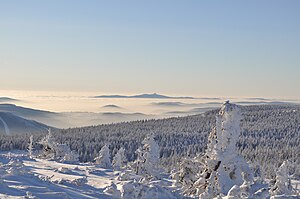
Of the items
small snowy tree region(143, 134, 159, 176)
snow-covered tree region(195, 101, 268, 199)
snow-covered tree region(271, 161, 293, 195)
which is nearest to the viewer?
snow-covered tree region(271, 161, 293, 195)

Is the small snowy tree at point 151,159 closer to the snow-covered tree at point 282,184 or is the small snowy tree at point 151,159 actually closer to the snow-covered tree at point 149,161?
the snow-covered tree at point 149,161

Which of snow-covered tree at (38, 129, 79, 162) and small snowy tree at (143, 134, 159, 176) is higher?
small snowy tree at (143, 134, 159, 176)

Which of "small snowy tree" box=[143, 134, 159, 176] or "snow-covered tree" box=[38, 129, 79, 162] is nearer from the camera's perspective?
"small snowy tree" box=[143, 134, 159, 176]

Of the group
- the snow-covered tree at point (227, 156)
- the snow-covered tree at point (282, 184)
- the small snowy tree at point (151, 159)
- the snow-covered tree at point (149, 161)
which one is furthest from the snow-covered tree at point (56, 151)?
the snow-covered tree at point (282, 184)

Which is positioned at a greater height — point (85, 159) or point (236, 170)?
A: point (236, 170)

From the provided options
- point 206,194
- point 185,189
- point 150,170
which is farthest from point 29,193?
point 150,170

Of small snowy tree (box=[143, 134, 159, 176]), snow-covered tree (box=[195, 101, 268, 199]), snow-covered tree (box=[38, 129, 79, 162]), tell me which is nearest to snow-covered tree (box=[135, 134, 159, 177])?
small snowy tree (box=[143, 134, 159, 176])

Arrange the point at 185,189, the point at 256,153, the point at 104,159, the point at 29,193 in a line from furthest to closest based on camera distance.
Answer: the point at 256,153, the point at 104,159, the point at 185,189, the point at 29,193

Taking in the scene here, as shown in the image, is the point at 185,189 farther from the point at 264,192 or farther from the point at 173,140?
the point at 173,140

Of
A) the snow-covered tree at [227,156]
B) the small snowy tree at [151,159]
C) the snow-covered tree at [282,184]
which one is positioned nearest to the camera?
the snow-covered tree at [282,184]

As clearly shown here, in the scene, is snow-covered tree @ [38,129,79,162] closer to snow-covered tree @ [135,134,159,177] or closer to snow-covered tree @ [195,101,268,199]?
snow-covered tree @ [135,134,159,177]

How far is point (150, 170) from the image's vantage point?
55.7m

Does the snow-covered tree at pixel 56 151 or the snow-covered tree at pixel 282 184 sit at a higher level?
the snow-covered tree at pixel 282 184

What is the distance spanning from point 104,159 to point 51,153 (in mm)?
13322
